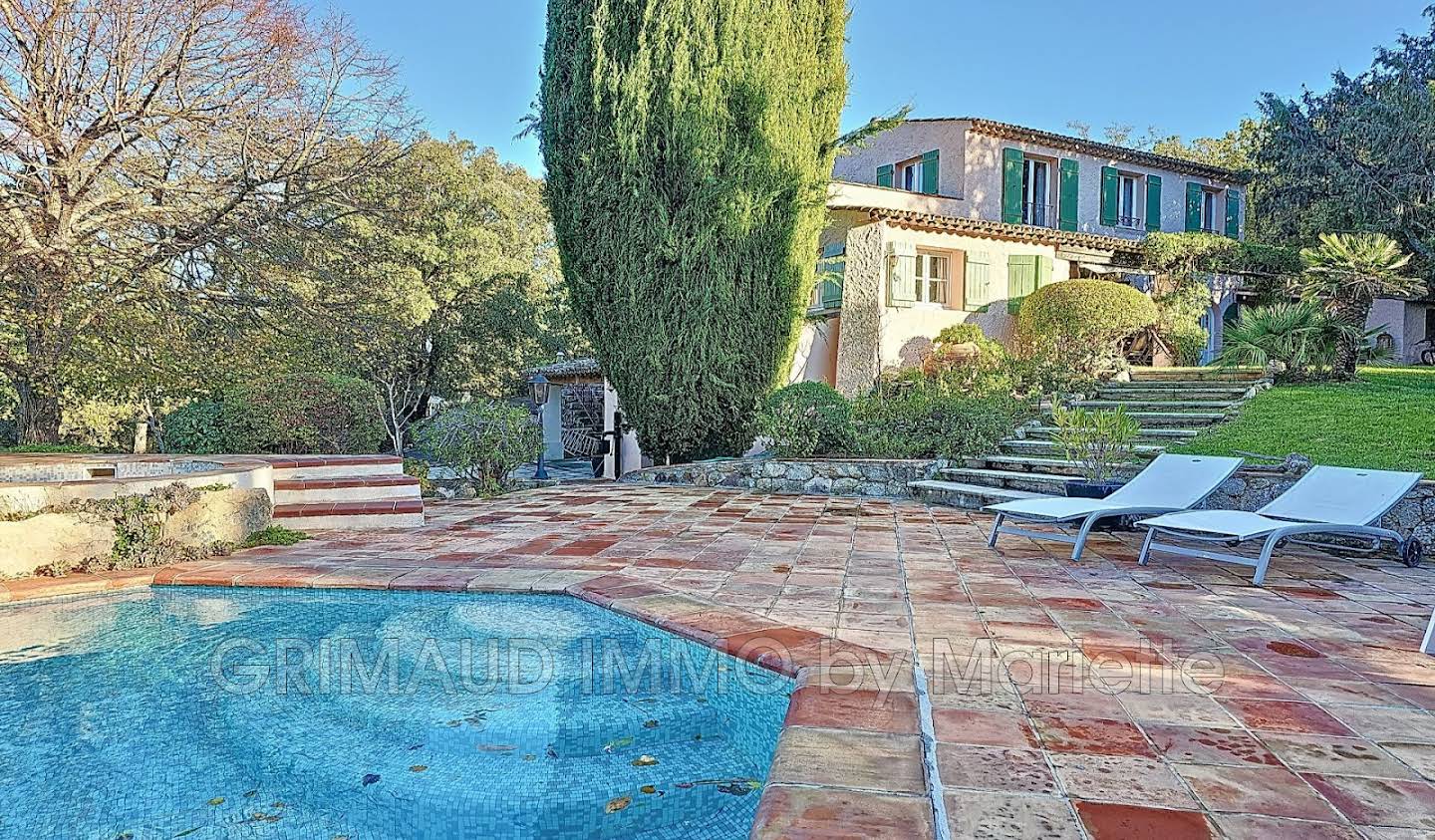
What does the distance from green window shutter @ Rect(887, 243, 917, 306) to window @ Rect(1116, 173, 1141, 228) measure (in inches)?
342

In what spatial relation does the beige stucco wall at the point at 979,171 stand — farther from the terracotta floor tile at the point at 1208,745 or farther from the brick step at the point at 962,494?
the terracotta floor tile at the point at 1208,745

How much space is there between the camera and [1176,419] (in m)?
10.6

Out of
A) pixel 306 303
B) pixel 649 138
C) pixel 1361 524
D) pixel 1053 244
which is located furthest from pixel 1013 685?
pixel 1053 244

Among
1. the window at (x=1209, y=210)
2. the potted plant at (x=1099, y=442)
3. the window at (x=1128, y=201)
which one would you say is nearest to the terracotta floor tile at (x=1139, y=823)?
the potted plant at (x=1099, y=442)

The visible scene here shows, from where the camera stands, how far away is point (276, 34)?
8.54m

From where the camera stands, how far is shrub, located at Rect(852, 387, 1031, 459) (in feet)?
33.6

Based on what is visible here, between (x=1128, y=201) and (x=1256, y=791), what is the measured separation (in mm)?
22224

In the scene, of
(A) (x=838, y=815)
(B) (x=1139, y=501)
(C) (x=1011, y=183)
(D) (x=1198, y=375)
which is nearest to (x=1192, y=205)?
(C) (x=1011, y=183)

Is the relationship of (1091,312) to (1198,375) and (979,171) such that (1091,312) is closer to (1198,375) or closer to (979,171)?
(1198,375)

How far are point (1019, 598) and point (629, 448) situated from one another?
44.8 ft

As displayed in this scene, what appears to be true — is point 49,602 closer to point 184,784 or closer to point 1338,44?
point 184,784

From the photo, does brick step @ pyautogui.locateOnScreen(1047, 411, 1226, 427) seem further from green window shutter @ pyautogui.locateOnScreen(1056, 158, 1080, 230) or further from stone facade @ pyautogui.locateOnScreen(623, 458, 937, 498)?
green window shutter @ pyautogui.locateOnScreen(1056, 158, 1080, 230)

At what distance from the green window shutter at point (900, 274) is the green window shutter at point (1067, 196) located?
664 cm

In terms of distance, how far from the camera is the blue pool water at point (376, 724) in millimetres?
2725
